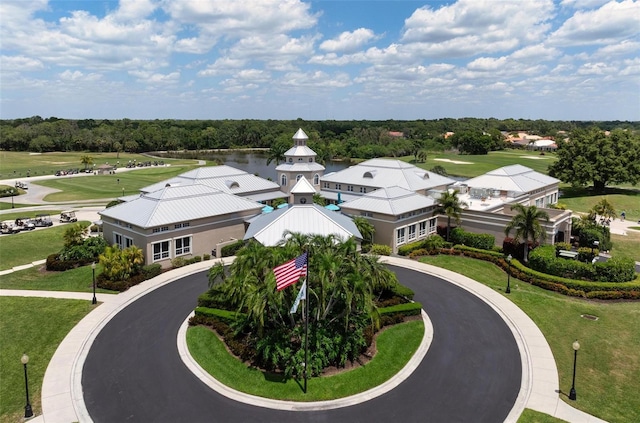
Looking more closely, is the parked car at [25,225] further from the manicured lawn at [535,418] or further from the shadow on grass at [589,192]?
the shadow on grass at [589,192]

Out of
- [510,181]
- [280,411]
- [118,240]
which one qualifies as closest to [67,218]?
[118,240]

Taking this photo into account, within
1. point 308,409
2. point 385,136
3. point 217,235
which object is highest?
point 385,136

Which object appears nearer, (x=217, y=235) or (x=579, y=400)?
(x=579, y=400)

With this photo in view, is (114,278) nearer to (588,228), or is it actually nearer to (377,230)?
(377,230)

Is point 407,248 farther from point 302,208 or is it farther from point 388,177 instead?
point 388,177

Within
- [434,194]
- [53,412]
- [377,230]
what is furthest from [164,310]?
[434,194]

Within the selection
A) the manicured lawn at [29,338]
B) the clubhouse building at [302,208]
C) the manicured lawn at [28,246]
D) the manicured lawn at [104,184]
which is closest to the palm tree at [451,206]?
the clubhouse building at [302,208]

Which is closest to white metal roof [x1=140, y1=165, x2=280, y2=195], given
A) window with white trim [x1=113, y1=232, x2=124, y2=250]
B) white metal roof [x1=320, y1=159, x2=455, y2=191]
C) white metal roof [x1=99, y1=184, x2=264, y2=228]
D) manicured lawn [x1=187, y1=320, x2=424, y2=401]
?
white metal roof [x1=99, y1=184, x2=264, y2=228]
